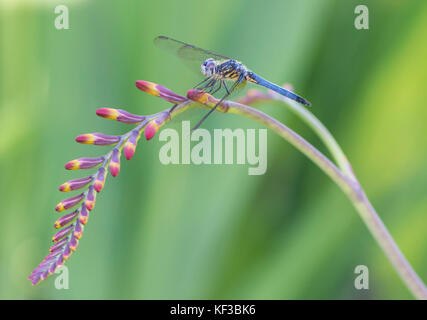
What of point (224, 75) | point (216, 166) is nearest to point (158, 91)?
point (224, 75)

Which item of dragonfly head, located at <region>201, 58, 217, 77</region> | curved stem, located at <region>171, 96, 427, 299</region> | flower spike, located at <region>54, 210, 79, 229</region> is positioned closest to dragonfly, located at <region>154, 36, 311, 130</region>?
dragonfly head, located at <region>201, 58, 217, 77</region>

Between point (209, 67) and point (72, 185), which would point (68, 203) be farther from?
point (209, 67)

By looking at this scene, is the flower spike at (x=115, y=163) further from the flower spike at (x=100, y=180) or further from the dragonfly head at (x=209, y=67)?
the dragonfly head at (x=209, y=67)

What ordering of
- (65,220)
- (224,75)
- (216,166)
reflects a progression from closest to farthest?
1. (65,220)
2. (224,75)
3. (216,166)

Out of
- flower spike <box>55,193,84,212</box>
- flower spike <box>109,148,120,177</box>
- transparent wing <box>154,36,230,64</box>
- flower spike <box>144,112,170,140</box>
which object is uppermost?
transparent wing <box>154,36,230,64</box>

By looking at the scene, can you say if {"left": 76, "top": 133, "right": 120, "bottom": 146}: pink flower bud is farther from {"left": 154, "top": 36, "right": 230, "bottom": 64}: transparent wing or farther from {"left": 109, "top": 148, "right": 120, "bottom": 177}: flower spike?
{"left": 154, "top": 36, "right": 230, "bottom": 64}: transparent wing
